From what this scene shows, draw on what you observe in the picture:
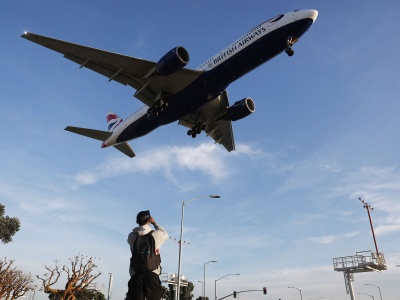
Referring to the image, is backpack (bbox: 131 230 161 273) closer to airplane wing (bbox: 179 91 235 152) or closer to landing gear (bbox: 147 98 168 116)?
landing gear (bbox: 147 98 168 116)

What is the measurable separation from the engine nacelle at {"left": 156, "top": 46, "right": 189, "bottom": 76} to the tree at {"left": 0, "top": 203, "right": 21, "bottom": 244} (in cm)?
3743

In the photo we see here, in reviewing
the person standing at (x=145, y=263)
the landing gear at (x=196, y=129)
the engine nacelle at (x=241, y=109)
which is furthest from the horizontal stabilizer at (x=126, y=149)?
the person standing at (x=145, y=263)

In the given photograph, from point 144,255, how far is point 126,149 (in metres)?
32.6

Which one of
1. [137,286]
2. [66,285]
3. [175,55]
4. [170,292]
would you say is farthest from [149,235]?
[170,292]

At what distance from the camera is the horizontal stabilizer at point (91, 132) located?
3244 cm

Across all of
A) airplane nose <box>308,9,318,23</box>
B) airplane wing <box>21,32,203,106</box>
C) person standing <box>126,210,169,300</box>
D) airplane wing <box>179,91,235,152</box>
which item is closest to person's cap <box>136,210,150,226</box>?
person standing <box>126,210,169,300</box>

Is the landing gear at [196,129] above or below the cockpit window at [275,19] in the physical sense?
below

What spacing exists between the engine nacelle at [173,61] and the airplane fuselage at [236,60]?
102 inches

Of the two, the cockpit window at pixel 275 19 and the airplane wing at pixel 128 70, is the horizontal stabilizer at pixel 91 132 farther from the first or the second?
the cockpit window at pixel 275 19

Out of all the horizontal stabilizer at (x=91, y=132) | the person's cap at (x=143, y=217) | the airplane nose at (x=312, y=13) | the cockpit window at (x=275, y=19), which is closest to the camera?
the person's cap at (x=143, y=217)

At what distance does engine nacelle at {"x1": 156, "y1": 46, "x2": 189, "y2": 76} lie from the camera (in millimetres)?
22453

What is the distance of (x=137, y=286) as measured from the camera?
4.34 meters

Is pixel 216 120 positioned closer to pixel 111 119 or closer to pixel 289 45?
pixel 289 45

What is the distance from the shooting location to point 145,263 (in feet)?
14.1
